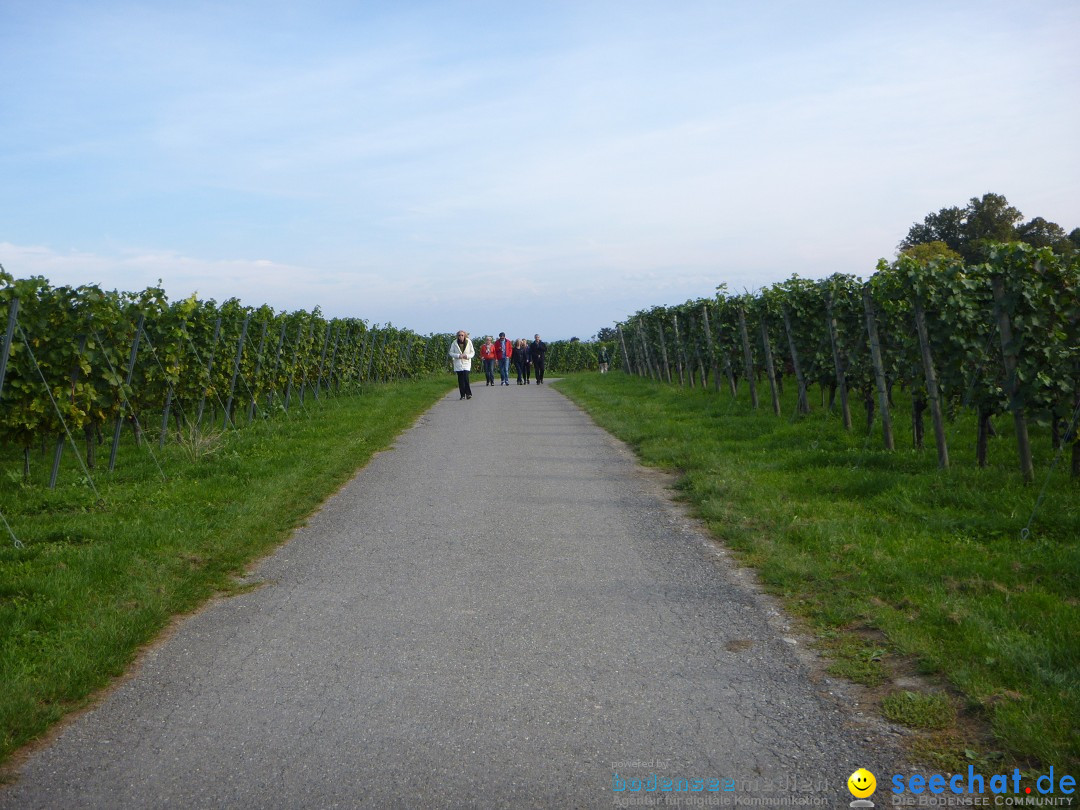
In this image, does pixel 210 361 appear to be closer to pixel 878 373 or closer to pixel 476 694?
pixel 878 373

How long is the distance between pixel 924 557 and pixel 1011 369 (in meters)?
3.63

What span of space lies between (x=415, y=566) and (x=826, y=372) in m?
9.97

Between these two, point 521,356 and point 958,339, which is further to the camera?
point 521,356

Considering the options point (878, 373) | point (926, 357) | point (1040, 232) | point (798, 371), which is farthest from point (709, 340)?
point (1040, 232)

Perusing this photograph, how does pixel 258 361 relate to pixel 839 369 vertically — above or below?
above

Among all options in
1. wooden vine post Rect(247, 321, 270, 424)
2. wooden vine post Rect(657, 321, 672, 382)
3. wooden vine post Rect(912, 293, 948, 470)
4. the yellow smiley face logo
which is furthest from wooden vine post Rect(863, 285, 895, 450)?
wooden vine post Rect(657, 321, 672, 382)

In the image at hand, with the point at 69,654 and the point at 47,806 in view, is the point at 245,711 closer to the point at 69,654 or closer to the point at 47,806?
the point at 47,806

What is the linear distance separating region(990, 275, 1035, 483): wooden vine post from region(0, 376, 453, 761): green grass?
683cm

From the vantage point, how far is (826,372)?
14617 millimetres

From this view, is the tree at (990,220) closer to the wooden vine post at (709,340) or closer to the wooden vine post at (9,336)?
the wooden vine post at (709,340)

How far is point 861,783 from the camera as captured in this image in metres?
3.28

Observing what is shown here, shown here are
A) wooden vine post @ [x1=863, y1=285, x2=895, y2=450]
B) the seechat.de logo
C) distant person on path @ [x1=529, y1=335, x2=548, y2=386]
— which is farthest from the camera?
distant person on path @ [x1=529, y1=335, x2=548, y2=386]

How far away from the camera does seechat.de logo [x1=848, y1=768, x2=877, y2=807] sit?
3.16m

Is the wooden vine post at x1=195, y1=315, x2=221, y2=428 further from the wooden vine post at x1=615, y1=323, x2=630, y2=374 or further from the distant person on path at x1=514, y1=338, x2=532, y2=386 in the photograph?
the wooden vine post at x1=615, y1=323, x2=630, y2=374
